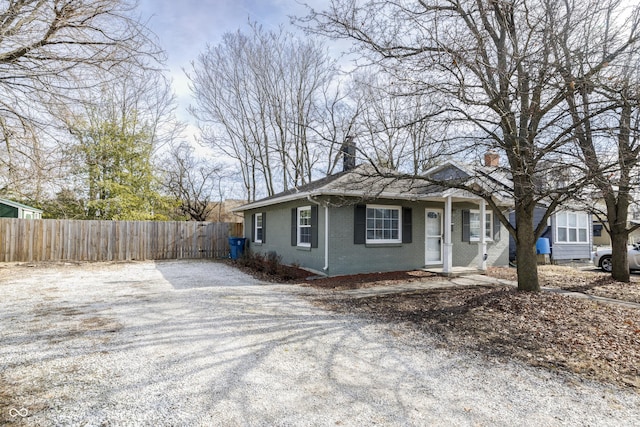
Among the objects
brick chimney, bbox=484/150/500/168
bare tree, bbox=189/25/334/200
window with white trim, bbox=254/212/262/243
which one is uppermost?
bare tree, bbox=189/25/334/200

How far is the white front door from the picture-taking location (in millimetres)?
11641

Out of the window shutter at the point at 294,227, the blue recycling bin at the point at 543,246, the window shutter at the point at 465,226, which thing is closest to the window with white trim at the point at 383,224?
the window shutter at the point at 294,227

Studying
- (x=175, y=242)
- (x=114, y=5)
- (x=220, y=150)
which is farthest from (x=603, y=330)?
(x=220, y=150)

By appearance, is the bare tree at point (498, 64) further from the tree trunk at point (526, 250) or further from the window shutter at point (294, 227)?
the window shutter at point (294, 227)

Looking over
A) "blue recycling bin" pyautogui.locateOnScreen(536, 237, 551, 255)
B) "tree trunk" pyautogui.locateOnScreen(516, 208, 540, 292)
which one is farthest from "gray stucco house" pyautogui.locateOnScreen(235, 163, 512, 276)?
"blue recycling bin" pyautogui.locateOnScreen(536, 237, 551, 255)

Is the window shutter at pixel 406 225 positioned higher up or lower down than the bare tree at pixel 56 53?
lower down

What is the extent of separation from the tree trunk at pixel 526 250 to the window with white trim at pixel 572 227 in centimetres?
1007

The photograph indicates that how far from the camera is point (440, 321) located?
17.6 ft

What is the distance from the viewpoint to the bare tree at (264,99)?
20250 millimetres

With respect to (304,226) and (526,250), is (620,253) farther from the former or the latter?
(304,226)

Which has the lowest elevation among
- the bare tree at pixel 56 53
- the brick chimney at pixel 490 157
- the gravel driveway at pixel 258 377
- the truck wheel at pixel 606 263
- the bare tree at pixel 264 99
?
the gravel driveway at pixel 258 377

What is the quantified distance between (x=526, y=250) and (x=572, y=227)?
1114cm

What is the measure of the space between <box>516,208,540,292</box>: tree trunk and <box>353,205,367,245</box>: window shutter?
A: 417 centimetres

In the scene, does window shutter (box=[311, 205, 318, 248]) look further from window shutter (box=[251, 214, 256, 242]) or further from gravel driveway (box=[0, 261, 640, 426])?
window shutter (box=[251, 214, 256, 242])
